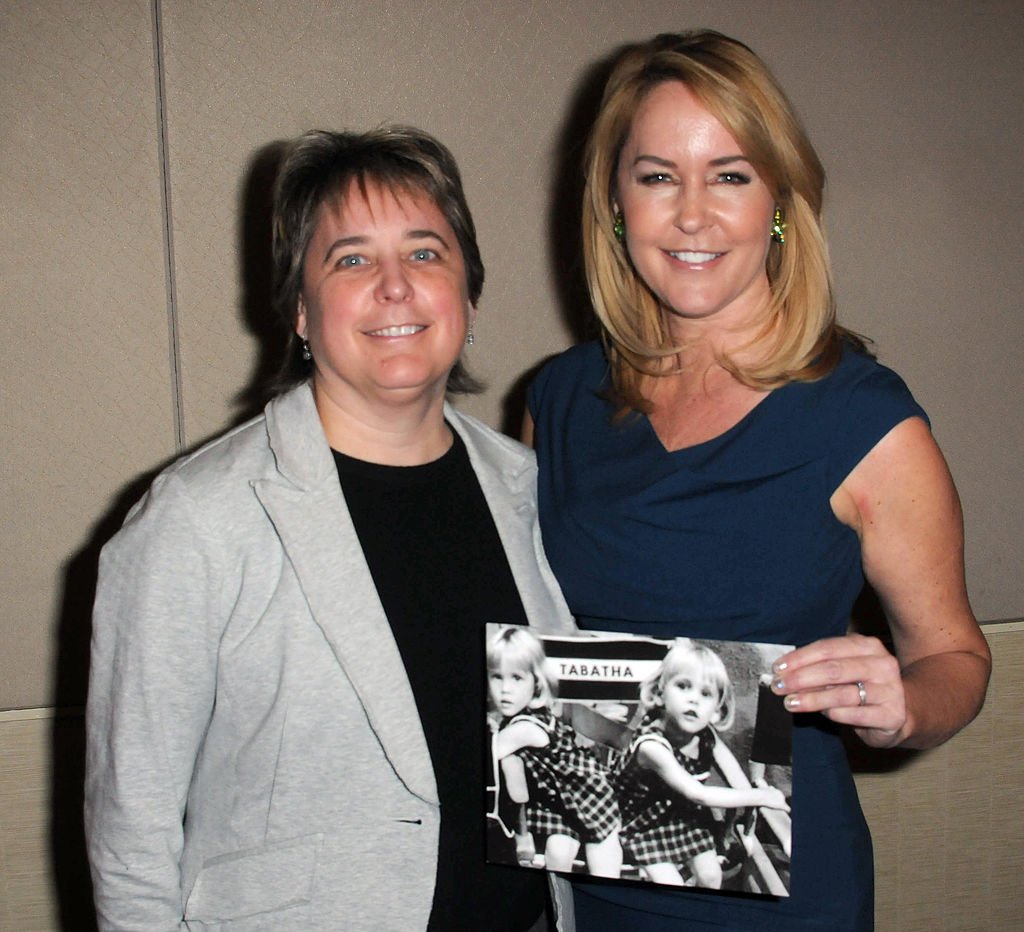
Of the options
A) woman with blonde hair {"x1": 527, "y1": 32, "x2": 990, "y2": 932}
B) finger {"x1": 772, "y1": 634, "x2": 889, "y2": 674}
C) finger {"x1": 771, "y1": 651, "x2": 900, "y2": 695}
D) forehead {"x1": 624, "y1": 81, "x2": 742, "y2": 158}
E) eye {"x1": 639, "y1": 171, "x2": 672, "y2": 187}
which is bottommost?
finger {"x1": 771, "y1": 651, "x2": 900, "y2": 695}

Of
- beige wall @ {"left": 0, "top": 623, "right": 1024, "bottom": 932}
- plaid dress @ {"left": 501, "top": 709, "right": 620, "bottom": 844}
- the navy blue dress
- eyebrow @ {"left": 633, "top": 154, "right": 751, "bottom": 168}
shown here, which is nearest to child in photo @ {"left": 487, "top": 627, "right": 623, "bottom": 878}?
plaid dress @ {"left": 501, "top": 709, "right": 620, "bottom": 844}

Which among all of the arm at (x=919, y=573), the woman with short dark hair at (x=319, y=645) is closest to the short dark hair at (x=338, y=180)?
the woman with short dark hair at (x=319, y=645)

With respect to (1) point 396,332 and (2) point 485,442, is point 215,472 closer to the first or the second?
(1) point 396,332

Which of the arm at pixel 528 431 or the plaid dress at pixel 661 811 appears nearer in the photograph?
the plaid dress at pixel 661 811

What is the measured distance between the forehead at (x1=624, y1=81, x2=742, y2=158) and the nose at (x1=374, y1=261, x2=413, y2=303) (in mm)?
513

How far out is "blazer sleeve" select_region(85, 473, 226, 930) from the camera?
4.63 feet

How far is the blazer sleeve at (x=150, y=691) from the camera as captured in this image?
141 centimetres

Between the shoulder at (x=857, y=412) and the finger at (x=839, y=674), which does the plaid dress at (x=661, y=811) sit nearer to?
the finger at (x=839, y=674)

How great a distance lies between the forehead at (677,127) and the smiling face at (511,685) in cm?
90

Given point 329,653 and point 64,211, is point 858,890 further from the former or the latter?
point 64,211

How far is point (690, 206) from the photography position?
68.6 inches

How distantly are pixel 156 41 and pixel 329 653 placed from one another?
4.94ft

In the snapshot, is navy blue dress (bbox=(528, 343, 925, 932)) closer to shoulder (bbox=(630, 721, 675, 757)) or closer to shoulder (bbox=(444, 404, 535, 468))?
shoulder (bbox=(444, 404, 535, 468))

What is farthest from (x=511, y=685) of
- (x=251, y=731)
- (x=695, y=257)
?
(x=695, y=257)
